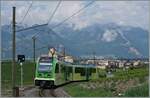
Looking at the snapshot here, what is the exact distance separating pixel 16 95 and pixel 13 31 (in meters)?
5.32

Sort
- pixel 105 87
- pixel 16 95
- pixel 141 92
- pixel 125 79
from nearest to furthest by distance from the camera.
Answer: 1. pixel 141 92
2. pixel 16 95
3. pixel 105 87
4. pixel 125 79

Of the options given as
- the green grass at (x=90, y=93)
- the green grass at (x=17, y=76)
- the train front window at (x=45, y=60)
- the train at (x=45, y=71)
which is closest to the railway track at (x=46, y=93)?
the train at (x=45, y=71)

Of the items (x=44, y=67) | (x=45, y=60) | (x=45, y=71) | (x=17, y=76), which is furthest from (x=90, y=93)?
(x=17, y=76)

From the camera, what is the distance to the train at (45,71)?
166 feet

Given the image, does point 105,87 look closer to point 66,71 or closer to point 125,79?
point 125,79

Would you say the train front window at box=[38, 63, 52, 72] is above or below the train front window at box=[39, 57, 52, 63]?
below

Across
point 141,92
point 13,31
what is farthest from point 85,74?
point 141,92

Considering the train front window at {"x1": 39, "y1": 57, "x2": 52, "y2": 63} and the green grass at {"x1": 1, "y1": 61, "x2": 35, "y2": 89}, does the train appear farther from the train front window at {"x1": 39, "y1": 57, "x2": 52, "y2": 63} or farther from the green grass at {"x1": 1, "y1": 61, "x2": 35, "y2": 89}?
the green grass at {"x1": 1, "y1": 61, "x2": 35, "y2": 89}

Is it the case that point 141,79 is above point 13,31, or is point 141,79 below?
below

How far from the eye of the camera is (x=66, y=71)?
5588 centimetres

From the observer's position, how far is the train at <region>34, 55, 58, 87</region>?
166 ft

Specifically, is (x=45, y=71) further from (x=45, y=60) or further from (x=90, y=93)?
(x=90, y=93)

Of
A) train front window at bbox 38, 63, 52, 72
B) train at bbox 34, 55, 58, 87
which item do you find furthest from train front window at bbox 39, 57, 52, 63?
train front window at bbox 38, 63, 52, 72

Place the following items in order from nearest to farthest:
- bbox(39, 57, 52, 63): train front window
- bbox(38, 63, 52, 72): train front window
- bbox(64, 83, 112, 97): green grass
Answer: bbox(64, 83, 112, 97): green grass → bbox(39, 57, 52, 63): train front window → bbox(38, 63, 52, 72): train front window
